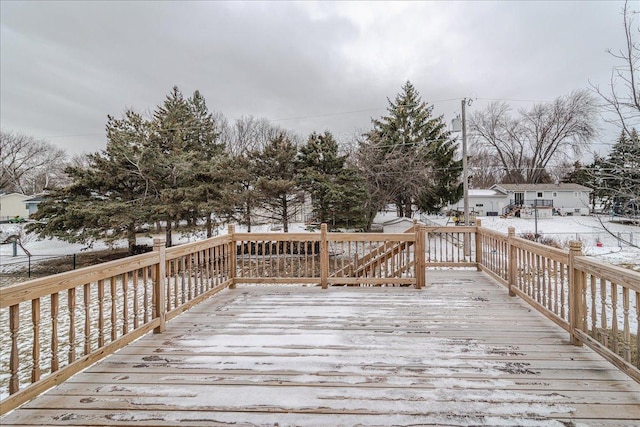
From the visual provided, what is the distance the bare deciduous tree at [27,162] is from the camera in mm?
28138

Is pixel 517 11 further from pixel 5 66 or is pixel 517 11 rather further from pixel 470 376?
pixel 5 66

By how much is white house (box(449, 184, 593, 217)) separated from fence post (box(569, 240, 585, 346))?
2554 cm

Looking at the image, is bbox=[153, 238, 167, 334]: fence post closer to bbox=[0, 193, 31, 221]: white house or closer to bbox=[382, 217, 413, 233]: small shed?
bbox=[382, 217, 413, 233]: small shed

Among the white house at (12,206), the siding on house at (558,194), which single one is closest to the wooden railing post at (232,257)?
the siding on house at (558,194)

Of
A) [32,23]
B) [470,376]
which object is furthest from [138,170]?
[470,376]

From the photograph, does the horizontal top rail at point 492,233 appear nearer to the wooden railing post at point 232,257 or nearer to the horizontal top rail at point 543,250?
the horizontal top rail at point 543,250

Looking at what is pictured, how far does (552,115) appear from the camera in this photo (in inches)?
1075

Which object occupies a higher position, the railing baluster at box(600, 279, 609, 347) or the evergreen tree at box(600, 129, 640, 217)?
the evergreen tree at box(600, 129, 640, 217)

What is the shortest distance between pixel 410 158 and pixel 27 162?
37.0m

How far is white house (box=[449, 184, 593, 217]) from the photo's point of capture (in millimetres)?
26703

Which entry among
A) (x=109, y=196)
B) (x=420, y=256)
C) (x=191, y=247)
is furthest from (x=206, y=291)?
(x=109, y=196)

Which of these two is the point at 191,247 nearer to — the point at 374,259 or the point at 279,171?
the point at 374,259

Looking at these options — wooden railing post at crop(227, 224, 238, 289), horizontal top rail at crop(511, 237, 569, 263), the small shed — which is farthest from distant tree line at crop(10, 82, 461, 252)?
horizontal top rail at crop(511, 237, 569, 263)

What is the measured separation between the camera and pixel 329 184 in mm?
13180
